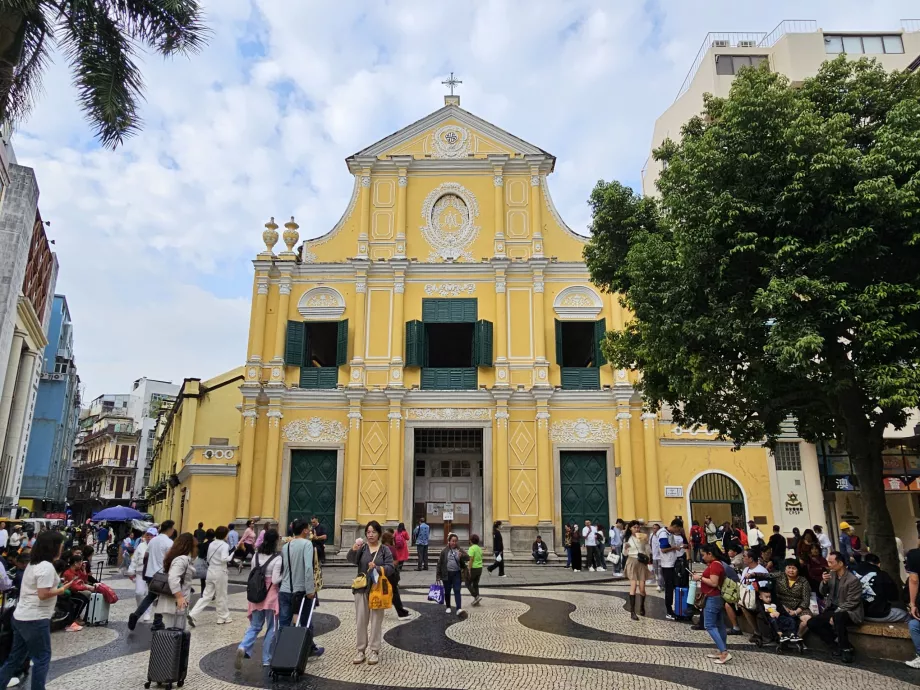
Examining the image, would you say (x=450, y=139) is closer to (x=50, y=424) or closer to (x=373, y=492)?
(x=373, y=492)

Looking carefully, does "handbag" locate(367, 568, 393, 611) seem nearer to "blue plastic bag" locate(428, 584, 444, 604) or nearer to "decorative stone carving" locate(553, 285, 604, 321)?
"blue plastic bag" locate(428, 584, 444, 604)

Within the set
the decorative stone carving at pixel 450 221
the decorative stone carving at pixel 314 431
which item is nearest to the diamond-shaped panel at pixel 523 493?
the decorative stone carving at pixel 314 431

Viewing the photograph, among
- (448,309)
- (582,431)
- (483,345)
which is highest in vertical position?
(448,309)

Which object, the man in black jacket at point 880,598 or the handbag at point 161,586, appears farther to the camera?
the man in black jacket at point 880,598

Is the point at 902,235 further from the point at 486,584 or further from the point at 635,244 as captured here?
the point at 486,584

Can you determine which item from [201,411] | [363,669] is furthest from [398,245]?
[363,669]

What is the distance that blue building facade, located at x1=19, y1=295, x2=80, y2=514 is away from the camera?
3934cm

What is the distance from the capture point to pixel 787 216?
9.07m

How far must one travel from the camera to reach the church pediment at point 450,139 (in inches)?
901

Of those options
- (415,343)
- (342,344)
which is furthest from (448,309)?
(342,344)

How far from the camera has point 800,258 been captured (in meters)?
8.95

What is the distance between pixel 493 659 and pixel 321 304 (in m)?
15.7

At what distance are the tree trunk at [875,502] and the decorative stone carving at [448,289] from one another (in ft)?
43.8

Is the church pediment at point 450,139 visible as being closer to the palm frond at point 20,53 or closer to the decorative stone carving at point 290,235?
the decorative stone carving at point 290,235
